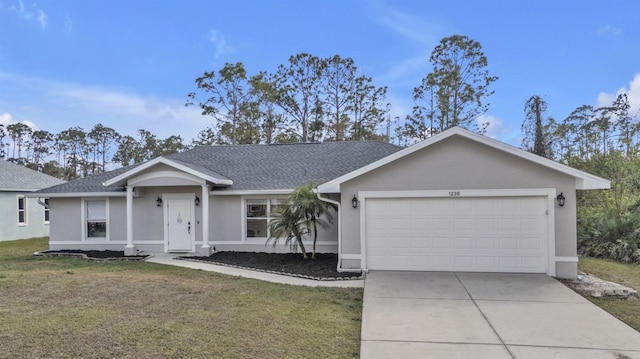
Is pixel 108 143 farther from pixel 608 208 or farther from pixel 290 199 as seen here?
pixel 608 208

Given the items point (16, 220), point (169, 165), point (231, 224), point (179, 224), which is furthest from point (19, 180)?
point (231, 224)

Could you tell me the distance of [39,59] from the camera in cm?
1830

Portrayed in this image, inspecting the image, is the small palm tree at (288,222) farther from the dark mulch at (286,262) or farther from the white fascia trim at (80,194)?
the white fascia trim at (80,194)

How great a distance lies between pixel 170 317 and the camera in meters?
5.89

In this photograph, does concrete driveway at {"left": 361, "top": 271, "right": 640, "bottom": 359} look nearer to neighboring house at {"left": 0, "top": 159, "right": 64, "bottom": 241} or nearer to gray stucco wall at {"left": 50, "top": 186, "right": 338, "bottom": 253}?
gray stucco wall at {"left": 50, "top": 186, "right": 338, "bottom": 253}

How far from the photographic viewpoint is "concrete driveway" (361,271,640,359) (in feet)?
16.0

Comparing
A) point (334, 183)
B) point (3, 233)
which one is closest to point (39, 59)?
point (3, 233)

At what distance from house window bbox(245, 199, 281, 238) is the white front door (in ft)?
6.57

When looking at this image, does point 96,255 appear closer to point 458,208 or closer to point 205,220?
point 205,220

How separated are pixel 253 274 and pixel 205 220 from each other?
375cm

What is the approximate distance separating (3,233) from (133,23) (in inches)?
498

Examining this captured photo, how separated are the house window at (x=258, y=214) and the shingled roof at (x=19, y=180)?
554 inches

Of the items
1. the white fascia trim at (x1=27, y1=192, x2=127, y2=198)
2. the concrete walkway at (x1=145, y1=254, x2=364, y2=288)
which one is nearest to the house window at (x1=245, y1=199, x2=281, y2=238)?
the concrete walkway at (x1=145, y1=254, x2=364, y2=288)

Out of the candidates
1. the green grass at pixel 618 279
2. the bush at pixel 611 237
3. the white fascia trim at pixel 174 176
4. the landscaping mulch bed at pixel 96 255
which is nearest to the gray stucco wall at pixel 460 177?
the green grass at pixel 618 279
